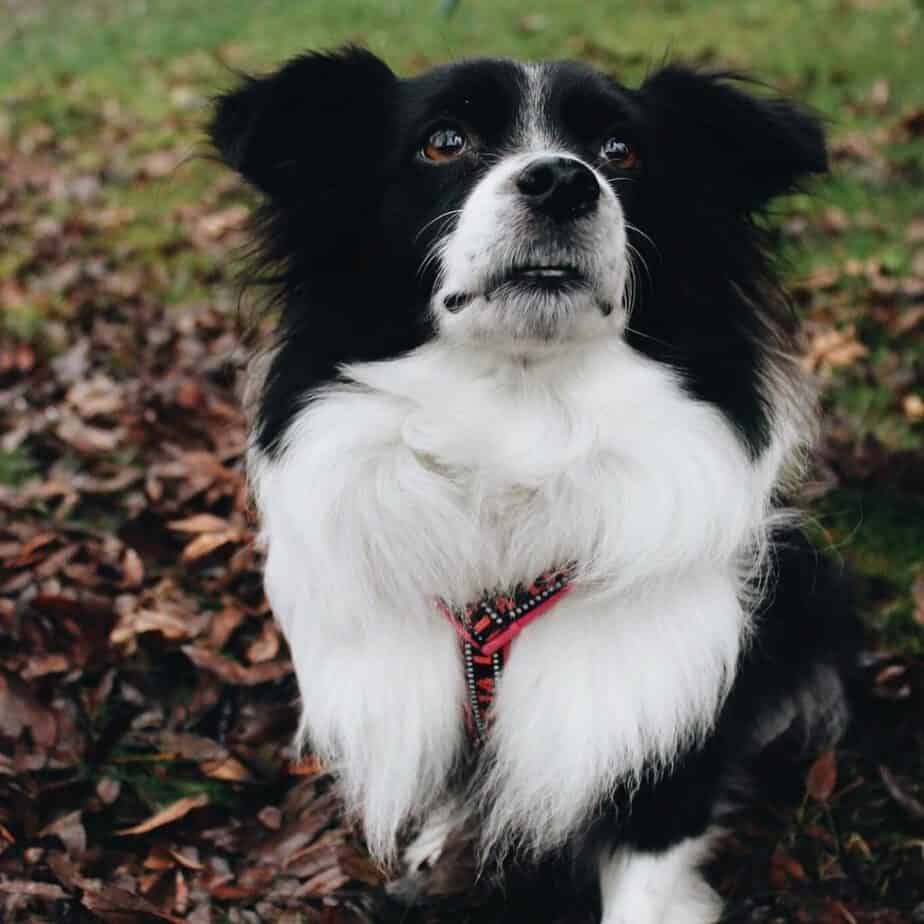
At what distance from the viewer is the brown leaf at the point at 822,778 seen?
8.82ft

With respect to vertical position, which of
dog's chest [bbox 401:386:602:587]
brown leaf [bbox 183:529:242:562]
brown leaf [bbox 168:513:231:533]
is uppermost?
dog's chest [bbox 401:386:602:587]

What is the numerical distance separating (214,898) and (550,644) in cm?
99

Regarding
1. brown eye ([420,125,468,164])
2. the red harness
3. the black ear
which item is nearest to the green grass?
the black ear

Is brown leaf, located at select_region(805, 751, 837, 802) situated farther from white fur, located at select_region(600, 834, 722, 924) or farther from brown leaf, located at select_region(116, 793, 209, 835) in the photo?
brown leaf, located at select_region(116, 793, 209, 835)

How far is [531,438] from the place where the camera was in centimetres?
216

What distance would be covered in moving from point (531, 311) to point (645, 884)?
1.23m

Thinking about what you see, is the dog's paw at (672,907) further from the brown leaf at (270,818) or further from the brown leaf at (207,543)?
the brown leaf at (207,543)

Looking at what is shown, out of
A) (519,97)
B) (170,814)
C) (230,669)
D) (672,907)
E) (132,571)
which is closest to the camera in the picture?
(519,97)

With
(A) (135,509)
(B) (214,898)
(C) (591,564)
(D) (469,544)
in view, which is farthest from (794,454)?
(A) (135,509)

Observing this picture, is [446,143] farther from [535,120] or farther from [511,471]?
[511,471]

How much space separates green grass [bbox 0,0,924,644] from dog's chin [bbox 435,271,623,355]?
5.28 ft

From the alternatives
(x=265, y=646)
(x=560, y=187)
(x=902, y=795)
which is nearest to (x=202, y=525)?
(x=265, y=646)

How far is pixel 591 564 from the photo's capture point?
217 centimetres

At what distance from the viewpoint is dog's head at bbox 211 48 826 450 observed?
2088mm
